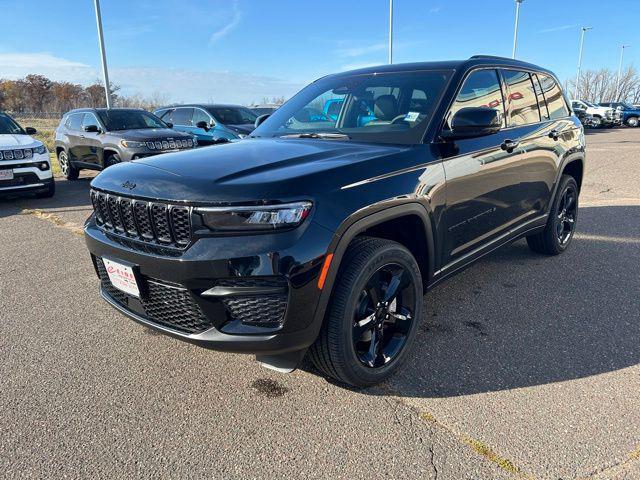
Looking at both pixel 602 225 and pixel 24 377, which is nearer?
pixel 24 377

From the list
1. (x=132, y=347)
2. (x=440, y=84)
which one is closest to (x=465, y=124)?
(x=440, y=84)

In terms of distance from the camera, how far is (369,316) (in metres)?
2.55

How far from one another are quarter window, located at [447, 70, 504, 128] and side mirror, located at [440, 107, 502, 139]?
0.11m

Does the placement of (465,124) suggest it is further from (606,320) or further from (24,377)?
(24,377)

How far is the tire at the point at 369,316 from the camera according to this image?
2338 millimetres

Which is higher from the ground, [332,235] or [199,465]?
[332,235]

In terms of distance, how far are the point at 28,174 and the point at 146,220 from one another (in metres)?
7.06

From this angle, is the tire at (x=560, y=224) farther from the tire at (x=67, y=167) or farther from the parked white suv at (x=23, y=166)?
the tire at (x=67, y=167)

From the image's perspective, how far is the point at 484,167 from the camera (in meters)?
3.35

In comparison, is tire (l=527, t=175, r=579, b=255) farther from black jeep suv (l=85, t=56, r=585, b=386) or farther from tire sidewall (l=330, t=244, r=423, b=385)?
tire sidewall (l=330, t=244, r=423, b=385)

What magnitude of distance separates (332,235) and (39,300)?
9.88ft

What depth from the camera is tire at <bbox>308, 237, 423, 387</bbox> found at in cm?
234

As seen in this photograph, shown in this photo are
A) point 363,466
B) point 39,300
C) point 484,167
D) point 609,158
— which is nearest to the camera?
point 363,466

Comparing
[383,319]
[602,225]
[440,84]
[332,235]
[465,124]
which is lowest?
[602,225]
